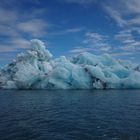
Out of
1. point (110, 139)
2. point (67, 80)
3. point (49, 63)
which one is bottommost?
point (110, 139)

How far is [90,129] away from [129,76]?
47.6m

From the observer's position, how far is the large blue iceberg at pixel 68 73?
61.8 metres

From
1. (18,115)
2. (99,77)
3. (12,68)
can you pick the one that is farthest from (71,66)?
(18,115)

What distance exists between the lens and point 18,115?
22.6 m

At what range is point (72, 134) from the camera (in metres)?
15.9

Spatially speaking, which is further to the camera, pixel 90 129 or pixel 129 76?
pixel 129 76

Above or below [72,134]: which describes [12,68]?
above

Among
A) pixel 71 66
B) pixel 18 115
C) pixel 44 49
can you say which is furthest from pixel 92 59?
pixel 18 115

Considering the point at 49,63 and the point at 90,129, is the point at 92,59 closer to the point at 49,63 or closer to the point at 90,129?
the point at 49,63

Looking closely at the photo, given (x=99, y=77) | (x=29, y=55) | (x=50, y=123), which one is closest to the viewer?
(x=50, y=123)

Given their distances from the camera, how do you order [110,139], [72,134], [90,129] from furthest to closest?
[90,129], [72,134], [110,139]

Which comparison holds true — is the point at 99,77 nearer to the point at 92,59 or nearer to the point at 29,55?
the point at 92,59

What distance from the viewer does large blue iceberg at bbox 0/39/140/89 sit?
6178 centimetres

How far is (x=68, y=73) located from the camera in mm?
61875
